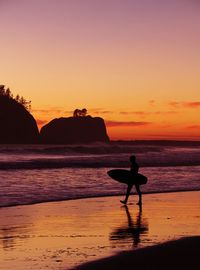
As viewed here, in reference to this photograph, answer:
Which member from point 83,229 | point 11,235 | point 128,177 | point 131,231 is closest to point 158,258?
A: point 131,231

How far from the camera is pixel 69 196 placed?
75.6ft

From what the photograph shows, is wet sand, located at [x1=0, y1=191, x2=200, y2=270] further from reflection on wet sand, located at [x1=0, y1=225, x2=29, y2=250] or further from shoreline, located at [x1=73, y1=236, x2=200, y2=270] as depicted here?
shoreline, located at [x1=73, y1=236, x2=200, y2=270]

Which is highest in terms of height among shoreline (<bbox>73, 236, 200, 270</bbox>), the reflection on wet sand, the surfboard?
the surfboard

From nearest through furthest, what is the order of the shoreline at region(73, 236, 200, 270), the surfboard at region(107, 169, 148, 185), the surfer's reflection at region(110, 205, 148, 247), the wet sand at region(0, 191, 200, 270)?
the shoreline at region(73, 236, 200, 270) → the wet sand at region(0, 191, 200, 270) → the surfer's reflection at region(110, 205, 148, 247) → the surfboard at region(107, 169, 148, 185)

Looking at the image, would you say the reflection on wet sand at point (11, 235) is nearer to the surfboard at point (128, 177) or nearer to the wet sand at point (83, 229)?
the wet sand at point (83, 229)

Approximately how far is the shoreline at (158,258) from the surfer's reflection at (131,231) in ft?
3.00

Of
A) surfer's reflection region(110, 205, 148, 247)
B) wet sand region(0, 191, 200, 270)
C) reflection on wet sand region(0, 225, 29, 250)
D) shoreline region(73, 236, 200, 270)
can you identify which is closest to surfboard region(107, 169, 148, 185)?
wet sand region(0, 191, 200, 270)

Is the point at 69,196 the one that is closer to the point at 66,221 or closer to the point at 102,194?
the point at 102,194

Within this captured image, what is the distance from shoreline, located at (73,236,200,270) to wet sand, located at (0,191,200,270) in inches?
14.5

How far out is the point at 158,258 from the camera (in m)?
10.3

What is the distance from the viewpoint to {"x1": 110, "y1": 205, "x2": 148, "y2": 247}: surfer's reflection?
41.1 feet

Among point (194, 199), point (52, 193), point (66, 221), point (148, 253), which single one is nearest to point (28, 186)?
point (52, 193)

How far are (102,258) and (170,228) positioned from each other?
13.8 ft

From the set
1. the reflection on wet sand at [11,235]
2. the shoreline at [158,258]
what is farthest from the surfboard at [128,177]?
the shoreline at [158,258]
